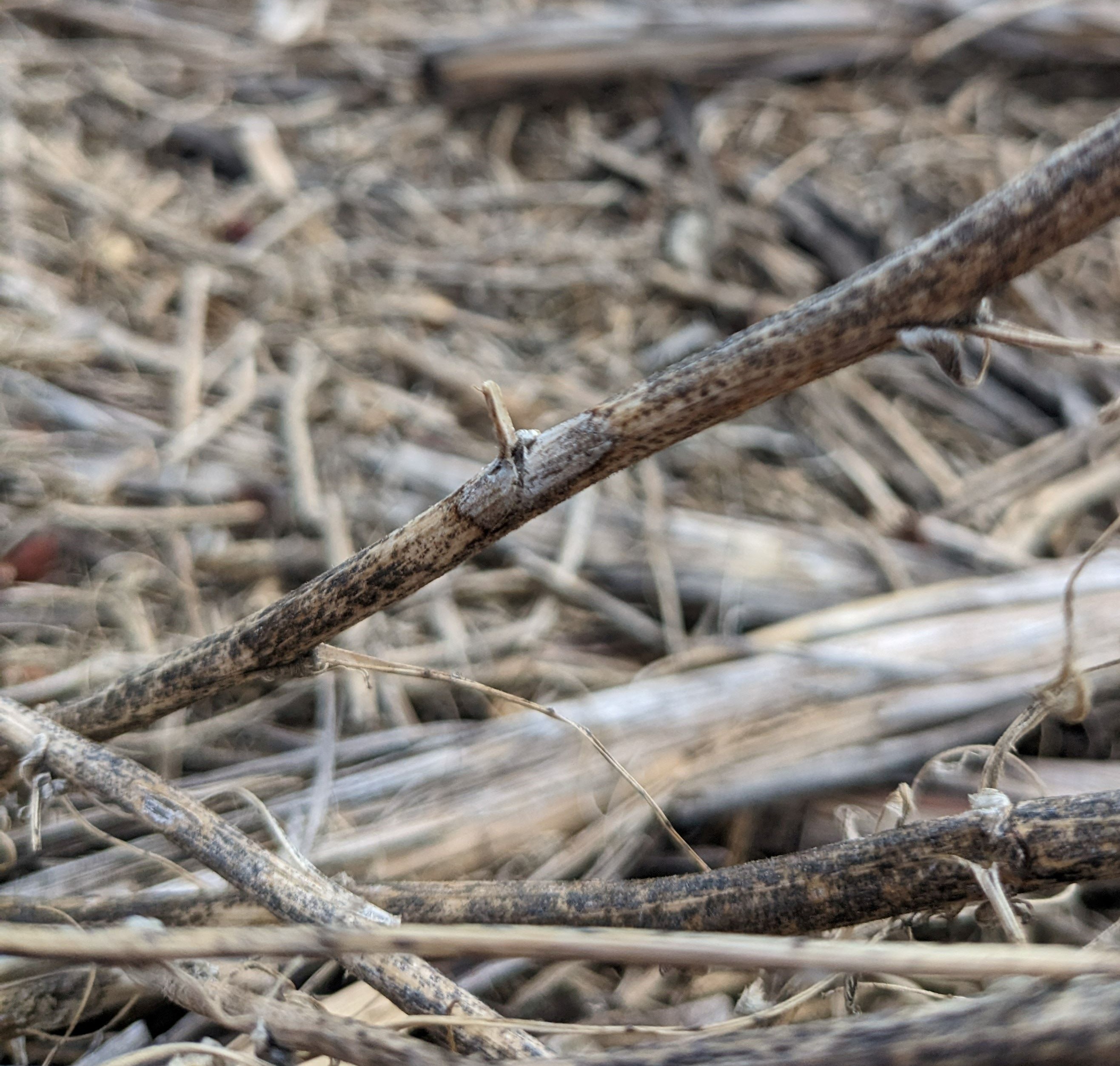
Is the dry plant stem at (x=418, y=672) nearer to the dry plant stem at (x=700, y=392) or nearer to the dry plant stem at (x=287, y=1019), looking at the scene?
the dry plant stem at (x=700, y=392)

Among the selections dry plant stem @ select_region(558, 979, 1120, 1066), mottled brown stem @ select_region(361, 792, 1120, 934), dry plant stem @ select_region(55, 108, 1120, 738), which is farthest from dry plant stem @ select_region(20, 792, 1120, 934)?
dry plant stem @ select_region(55, 108, 1120, 738)

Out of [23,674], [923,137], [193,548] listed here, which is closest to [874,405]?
[923,137]

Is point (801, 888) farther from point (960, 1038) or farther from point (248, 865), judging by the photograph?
point (248, 865)

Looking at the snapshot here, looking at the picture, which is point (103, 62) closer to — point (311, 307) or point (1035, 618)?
point (311, 307)

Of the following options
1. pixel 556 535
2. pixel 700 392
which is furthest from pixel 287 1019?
pixel 556 535

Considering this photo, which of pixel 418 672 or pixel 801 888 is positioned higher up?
pixel 418 672

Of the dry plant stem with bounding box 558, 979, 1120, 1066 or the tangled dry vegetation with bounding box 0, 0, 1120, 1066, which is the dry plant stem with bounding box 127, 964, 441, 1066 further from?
the dry plant stem with bounding box 558, 979, 1120, 1066

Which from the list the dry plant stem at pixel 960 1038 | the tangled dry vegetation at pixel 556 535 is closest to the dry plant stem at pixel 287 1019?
the tangled dry vegetation at pixel 556 535
